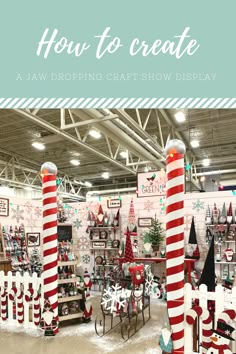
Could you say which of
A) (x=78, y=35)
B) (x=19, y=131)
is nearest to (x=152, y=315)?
(x=78, y=35)

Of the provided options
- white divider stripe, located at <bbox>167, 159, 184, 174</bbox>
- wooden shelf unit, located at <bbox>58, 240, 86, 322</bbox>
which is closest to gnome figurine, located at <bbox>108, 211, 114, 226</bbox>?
wooden shelf unit, located at <bbox>58, 240, 86, 322</bbox>

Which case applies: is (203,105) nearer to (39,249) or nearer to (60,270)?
(60,270)

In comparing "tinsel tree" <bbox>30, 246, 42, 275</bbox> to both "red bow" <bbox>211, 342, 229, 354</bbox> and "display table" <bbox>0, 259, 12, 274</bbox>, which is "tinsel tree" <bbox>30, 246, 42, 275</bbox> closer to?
"display table" <bbox>0, 259, 12, 274</bbox>

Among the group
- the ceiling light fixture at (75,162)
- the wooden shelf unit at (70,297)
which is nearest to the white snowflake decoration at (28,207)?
the wooden shelf unit at (70,297)

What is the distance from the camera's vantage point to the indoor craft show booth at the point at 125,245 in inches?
134

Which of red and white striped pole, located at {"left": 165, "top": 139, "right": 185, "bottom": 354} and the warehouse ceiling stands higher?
the warehouse ceiling

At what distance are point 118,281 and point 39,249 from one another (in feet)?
13.0

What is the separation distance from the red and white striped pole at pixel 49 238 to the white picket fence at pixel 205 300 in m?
1.91

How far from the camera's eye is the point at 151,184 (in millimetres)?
7504

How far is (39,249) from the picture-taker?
27.3 ft

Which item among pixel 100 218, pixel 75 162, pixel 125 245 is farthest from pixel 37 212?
pixel 75 162

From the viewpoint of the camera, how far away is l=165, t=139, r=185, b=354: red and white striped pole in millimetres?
3352

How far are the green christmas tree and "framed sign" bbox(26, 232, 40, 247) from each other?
2893mm

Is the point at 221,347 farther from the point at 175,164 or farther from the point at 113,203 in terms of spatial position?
the point at 113,203
